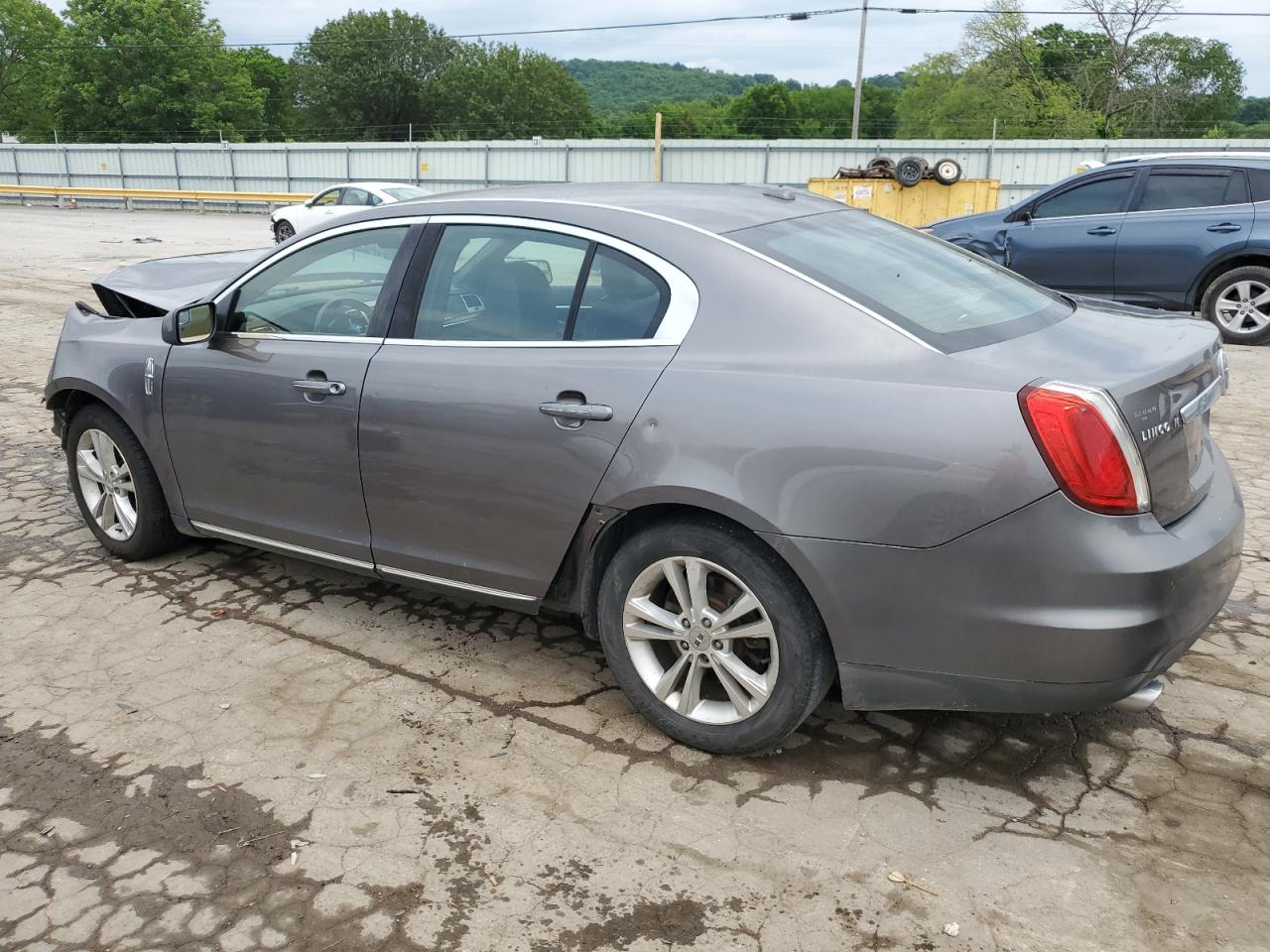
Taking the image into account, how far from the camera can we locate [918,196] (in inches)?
679

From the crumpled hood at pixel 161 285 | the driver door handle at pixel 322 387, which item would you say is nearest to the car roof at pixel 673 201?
the driver door handle at pixel 322 387

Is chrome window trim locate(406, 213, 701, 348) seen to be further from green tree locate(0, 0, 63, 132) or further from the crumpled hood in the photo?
green tree locate(0, 0, 63, 132)

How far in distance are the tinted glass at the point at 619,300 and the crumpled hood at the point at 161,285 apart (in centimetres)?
211

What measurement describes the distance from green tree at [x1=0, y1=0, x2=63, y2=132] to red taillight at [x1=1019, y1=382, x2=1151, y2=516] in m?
91.7

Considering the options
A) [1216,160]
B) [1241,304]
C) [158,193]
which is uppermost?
[1216,160]

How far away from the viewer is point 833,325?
291 cm

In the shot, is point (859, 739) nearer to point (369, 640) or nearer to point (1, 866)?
point (369, 640)

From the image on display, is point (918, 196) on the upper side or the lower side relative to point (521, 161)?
lower

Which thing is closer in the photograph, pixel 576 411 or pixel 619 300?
pixel 576 411

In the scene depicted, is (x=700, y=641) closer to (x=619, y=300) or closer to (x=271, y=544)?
(x=619, y=300)

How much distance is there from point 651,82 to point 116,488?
14588 cm

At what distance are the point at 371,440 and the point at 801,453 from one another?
5.10 ft

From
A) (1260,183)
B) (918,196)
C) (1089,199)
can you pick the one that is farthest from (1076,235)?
(918,196)

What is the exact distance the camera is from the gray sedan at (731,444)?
8.59ft
